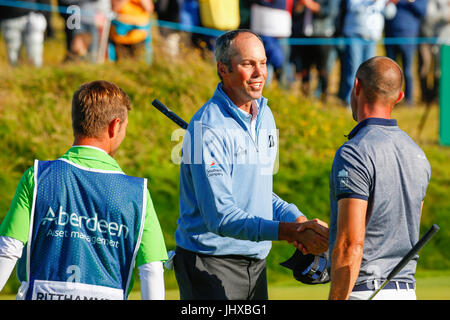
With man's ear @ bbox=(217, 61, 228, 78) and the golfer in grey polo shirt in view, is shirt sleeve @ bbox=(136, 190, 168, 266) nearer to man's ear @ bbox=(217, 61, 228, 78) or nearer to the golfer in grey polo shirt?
the golfer in grey polo shirt

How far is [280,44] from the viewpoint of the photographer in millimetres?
12344

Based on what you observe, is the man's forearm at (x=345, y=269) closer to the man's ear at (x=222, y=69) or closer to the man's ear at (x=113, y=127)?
the man's ear at (x=113, y=127)

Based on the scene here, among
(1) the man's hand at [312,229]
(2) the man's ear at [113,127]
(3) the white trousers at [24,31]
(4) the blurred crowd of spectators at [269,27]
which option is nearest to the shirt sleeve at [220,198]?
(1) the man's hand at [312,229]

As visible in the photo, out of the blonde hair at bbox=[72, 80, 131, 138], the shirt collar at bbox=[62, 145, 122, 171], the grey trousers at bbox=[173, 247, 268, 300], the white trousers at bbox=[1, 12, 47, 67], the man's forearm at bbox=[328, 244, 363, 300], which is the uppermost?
the white trousers at bbox=[1, 12, 47, 67]

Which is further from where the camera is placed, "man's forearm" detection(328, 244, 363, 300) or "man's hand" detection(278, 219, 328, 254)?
"man's hand" detection(278, 219, 328, 254)

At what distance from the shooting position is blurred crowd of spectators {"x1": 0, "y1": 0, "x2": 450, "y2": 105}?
11.9 meters

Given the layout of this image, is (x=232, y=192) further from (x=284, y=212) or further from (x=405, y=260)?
(x=405, y=260)

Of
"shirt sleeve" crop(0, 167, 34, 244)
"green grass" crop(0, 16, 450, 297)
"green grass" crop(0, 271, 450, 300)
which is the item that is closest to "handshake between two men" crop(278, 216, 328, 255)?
"shirt sleeve" crop(0, 167, 34, 244)

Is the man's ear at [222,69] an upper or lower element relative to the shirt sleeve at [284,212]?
upper

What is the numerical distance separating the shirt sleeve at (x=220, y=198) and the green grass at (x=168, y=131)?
5254 millimetres

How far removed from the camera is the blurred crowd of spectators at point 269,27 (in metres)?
11.9

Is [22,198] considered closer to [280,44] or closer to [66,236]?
[66,236]

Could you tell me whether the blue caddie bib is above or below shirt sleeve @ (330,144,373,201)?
below

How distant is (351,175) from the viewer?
3588mm
